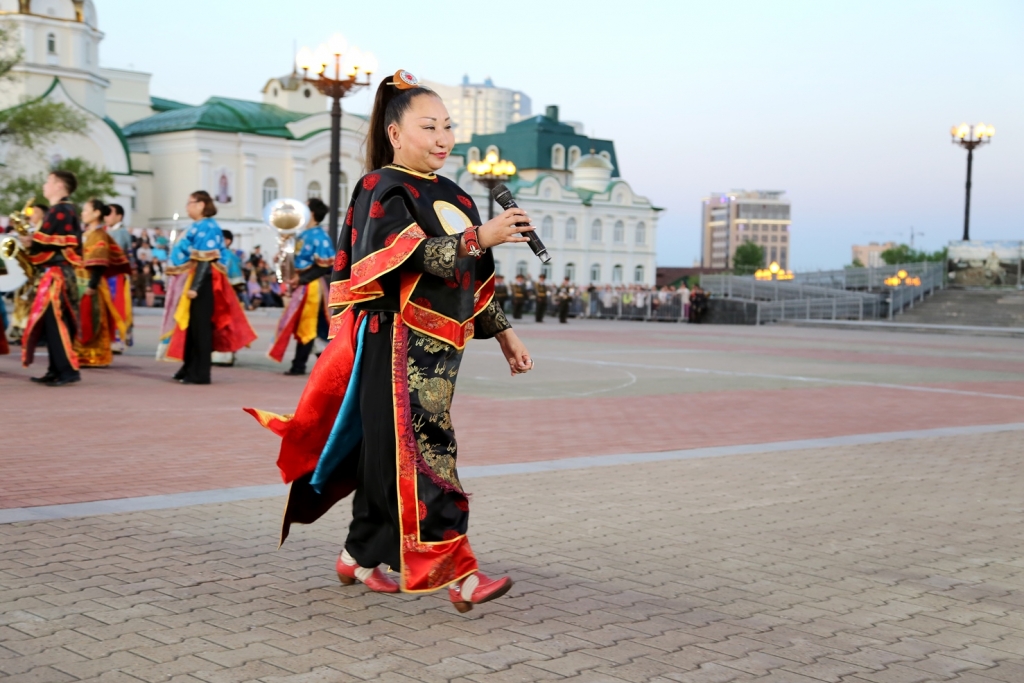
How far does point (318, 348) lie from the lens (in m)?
15.6

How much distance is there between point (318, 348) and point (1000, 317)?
124 ft

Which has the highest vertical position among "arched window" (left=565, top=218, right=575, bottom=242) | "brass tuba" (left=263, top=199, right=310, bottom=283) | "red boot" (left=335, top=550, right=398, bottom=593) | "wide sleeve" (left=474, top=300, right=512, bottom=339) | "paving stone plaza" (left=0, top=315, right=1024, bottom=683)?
"arched window" (left=565, top=218, right=575, bottom=242)

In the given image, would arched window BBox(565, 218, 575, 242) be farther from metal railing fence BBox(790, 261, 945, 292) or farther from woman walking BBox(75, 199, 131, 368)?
woman walking BBox(75, 199, 131, 368)

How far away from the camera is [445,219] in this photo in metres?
4.25

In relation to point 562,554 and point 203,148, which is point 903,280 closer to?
Result: point 203,148

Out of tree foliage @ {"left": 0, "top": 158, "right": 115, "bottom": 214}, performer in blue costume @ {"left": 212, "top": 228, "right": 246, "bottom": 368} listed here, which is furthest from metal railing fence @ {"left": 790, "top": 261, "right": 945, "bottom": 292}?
performer in blue costume @ {"left": 212, "top": 228, "right": 246, "bottom": 368}

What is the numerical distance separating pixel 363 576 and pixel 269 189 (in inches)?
2665

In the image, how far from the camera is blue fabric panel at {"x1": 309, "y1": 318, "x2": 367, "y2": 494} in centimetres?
430

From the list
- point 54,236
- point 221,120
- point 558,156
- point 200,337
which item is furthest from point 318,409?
point 558,156

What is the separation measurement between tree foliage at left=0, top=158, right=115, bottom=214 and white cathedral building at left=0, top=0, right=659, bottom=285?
94.1 inches

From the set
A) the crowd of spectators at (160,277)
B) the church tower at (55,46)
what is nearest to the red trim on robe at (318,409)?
the crowd of spectators at (160,277)

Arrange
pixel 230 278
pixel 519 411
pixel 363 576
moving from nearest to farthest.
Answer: pixel 363 576
pixel 519 411
pixel 230 278

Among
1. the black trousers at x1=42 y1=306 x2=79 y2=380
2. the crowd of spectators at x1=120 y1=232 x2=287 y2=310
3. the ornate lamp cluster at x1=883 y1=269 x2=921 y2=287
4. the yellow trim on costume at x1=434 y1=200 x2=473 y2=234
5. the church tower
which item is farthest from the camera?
the church tower

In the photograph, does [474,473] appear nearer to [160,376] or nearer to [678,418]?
[678,418]
